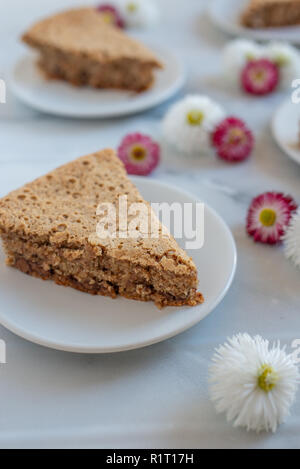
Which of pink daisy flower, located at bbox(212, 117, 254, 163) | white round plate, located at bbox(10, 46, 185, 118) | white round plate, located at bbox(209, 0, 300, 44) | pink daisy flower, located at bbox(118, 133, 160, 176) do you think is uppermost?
white round plate, located at bbox(209, 0, 300, 44)

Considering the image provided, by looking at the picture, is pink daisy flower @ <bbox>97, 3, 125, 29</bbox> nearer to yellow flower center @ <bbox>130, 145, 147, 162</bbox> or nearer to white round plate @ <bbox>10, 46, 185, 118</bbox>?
white round plate @ <bbox>10, 46, 185, 118</bbox>

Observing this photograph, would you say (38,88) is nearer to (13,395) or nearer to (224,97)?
(224,97)

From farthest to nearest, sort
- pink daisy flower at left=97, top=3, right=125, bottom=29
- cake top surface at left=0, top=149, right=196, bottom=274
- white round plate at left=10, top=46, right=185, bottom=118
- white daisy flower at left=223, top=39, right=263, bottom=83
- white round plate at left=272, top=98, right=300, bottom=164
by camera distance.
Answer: pink daisy flower at left=97, top=3, right=125, bottom=29 < white daisy flower at left=223, top=39, right=263, bottom=83 < white round plate at left=10, top=46, right=185, bottom=118 < white round plate at left=272, top=98, right=300, bottom=164 < cake top surface at left=0, top=149, right=196, bottom=274

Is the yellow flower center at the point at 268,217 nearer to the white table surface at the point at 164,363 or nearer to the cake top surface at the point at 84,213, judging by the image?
the white table surface at the point at 164,363

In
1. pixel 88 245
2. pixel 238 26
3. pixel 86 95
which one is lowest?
pixel 88 245

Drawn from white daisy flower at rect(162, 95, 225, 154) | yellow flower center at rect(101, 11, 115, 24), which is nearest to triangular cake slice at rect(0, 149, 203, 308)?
white daisy flower at rect(162, 95, 225, 154)

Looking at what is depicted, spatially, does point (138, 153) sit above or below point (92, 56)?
below

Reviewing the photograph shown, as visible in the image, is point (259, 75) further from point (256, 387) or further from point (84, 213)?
point (256, 387)

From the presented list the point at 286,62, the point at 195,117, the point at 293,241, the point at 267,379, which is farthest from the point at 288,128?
the point at 267,379
